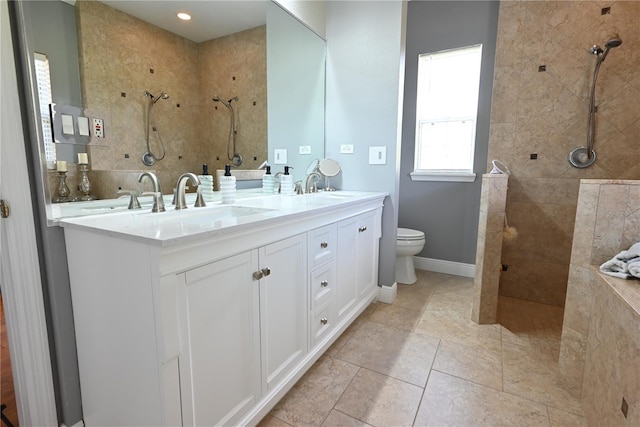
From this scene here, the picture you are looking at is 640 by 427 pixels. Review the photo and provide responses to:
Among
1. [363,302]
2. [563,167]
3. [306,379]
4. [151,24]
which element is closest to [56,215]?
[151,24]

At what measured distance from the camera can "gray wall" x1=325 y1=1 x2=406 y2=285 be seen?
2244 millimetres

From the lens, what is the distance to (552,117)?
2387 millimetres

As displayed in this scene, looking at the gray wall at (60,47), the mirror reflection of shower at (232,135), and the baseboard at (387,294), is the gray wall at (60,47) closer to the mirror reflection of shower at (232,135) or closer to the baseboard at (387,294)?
the mirror reflection of shower at (232,135)

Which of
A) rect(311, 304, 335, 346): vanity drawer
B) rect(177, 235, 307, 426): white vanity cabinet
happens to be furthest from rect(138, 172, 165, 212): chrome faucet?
rect(311, 304, 335, 346): vanity drawer

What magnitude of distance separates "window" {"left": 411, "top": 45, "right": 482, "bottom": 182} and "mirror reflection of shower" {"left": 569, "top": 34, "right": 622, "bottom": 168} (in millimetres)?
741

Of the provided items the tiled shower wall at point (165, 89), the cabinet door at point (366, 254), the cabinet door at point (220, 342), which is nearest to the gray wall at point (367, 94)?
the cabinet door at point (366, 254)

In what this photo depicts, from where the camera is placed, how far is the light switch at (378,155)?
7.71 ft

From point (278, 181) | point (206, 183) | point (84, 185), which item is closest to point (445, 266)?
point (278, 181)

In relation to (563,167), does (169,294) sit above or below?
below

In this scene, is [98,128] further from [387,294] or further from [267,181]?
[387,294]

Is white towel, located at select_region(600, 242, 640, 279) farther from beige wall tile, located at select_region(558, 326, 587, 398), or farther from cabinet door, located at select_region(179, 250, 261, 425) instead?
cabinet door, located at select_region(179, 250, 261, 425)

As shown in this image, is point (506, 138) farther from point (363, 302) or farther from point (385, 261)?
point (363, 302)

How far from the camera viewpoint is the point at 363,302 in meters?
2.22

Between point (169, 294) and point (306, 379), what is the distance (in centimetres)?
102
